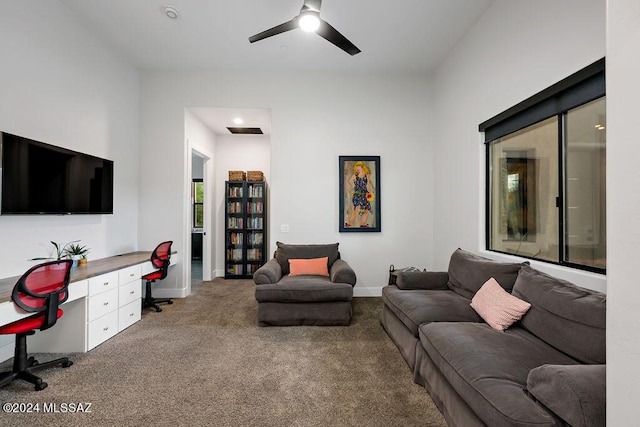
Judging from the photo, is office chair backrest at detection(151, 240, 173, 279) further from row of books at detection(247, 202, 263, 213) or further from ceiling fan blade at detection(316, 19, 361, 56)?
ceiling fan blade at detection(316, 19, 361, 56)

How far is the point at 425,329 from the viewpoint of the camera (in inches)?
83.5

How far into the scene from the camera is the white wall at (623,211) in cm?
80

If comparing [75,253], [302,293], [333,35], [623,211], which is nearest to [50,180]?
[75,253]

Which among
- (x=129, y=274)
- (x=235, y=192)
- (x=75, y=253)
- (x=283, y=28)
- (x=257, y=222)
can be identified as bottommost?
(x=129, y=274)

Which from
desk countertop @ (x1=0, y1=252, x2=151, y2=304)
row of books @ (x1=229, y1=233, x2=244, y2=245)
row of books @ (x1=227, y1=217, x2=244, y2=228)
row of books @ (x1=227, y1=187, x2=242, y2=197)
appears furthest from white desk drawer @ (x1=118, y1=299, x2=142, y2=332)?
row of books @ (x1=227, y1=187, x2=242, y2=197)

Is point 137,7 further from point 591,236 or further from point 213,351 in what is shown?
point 591,236

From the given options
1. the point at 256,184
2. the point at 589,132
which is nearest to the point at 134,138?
the point at 256,184

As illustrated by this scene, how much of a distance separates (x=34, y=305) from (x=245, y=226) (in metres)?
3.71

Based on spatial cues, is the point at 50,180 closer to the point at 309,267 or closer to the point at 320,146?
the point at 309,267

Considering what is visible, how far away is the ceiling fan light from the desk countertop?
2909mm

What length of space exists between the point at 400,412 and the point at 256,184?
4627 millimetres

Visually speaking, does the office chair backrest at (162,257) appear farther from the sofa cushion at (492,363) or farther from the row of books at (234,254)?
the sofa cushion at (492,363)

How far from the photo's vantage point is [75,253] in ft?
10.0

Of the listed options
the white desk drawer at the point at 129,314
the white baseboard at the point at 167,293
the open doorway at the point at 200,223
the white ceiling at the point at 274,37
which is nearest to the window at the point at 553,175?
the white ceiling at the point at 274,37
